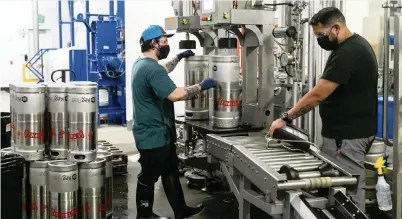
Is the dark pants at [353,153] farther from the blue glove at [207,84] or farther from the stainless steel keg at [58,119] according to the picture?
the stainless steel keg at [58,119]

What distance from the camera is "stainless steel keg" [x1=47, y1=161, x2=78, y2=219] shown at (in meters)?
3.70

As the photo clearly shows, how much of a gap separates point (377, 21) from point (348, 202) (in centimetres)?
456

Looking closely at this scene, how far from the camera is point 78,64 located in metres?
9.16

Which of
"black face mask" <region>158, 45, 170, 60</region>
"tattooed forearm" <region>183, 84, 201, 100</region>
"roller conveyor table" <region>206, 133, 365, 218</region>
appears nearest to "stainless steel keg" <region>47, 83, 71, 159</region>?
"black face mask" <region>158, 45, 170, 60</region>

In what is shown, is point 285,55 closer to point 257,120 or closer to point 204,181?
point 257,120

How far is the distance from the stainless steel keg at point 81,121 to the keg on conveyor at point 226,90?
1036mm

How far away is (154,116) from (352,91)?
1.58 meters

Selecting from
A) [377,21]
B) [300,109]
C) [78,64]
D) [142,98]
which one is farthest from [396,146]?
[78,64]

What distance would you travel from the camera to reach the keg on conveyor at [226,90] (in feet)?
13.5

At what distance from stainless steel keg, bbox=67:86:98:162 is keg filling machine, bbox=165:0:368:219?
3.10 feet

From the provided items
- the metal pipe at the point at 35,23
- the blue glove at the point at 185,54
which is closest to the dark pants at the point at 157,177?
the blue glove at the point at 185,54

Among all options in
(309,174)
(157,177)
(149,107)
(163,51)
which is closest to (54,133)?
(149,107)

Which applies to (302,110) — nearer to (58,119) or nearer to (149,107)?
(149,107)

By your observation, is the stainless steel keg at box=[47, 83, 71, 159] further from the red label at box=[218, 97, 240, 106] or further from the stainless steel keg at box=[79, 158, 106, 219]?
the red label at box=[218, 97, 240, 106]
